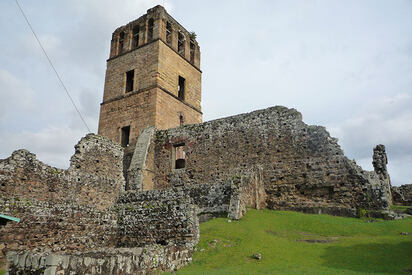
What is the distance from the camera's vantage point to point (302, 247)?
26.7ft

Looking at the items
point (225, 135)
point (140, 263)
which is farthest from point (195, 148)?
point (140, 263)

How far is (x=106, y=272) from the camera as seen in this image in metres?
5.31

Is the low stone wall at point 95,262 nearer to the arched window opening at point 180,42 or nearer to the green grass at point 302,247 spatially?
the green grass at point 302,247

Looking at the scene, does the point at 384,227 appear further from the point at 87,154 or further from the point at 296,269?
the point at 87,154

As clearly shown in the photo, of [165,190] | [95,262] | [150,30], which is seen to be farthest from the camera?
[150,30]

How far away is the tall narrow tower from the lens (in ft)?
68.6

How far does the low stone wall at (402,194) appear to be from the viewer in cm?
2042

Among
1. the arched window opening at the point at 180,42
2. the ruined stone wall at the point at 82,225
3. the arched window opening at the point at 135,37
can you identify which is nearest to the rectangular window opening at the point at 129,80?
the arched window opening at the point at 135,37

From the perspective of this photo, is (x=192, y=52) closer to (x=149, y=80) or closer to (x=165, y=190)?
(x=149, y=80)

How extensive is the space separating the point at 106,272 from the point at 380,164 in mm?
18475

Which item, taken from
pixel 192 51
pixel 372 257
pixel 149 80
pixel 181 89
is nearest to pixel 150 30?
pixel 192 51

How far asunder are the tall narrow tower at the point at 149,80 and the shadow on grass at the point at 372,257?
14.4 meters

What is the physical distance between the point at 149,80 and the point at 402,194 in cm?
1946

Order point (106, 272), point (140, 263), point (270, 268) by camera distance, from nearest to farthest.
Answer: point (106, 272) → point (140, 263) → point (270, 268)
